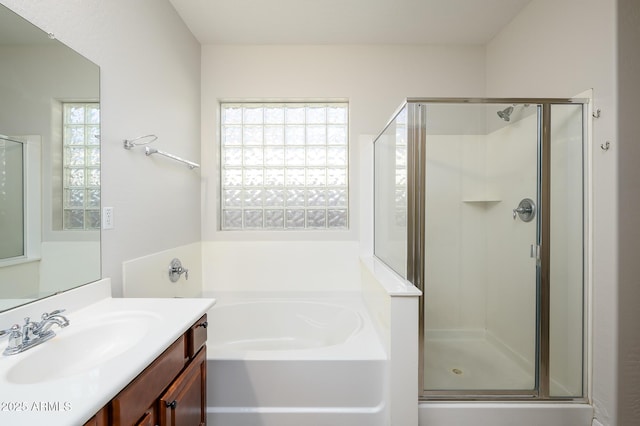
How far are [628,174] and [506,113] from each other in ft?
2.12

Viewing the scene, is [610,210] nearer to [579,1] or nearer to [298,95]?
[579,1]

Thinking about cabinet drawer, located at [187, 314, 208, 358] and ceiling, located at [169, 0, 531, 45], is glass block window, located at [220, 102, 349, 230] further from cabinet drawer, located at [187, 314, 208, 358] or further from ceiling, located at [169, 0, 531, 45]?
cabinet drawer, located at [187, 314, 208, 358]

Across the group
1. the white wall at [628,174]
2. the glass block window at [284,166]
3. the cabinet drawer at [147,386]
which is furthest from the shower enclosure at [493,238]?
the cabinet drawer at [147,386]

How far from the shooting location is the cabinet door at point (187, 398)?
0.93m

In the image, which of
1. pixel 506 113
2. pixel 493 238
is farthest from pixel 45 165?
pixel 493 238

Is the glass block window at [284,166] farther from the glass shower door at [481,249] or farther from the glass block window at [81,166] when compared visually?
the glass block window at [81,166]

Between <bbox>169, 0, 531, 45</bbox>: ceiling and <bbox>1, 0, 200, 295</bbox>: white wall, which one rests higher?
<bbox>169, 0, 531, 45</bbox>: ceiling

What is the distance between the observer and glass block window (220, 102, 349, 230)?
256 centimetres

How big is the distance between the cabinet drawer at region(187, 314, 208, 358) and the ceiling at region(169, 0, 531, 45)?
6.63 feet

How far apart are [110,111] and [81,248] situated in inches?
26.8

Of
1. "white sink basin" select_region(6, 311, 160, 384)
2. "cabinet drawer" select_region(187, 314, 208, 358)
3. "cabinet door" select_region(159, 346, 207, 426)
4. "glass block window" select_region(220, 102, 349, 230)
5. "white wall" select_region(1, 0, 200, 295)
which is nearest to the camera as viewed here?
"white sink basin" select_region(6, 311, 160, 384)

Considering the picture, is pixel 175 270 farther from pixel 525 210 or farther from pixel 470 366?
pixel 525 210

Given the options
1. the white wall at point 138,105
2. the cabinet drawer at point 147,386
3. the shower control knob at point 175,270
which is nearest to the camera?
the cabinet drawer at point 147,386

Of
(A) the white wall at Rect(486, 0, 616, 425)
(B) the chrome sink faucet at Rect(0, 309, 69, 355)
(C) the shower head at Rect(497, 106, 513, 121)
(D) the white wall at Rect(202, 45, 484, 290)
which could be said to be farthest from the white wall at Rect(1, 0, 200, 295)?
(A) the white wall at Rect(486, 0, 616, 425)
